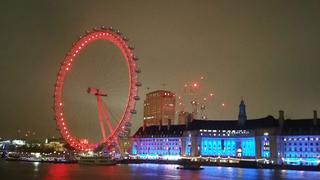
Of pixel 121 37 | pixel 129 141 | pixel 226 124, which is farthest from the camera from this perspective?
pixel 129 141

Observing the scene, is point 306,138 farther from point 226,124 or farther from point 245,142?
point 226,124

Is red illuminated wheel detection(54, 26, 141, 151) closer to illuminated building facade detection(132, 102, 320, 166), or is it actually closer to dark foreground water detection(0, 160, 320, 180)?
dark foreground water detection(0, 160, 320, 180)

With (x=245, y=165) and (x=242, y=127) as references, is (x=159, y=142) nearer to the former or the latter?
(x=242, y=127)

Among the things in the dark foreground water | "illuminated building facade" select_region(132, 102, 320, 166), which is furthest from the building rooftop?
the dark foreground water

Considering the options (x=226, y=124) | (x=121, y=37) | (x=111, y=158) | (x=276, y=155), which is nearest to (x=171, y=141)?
(x=226, y=124)

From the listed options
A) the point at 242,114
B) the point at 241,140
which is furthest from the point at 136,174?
the point at 242,114

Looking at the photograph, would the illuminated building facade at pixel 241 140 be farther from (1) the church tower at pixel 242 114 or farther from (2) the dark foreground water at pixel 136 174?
(2) the dark foreground water at pixel 136 174

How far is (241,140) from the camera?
13375cm

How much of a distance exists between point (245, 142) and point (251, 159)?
8.12 metres

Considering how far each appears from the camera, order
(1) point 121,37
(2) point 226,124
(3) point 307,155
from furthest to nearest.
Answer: (2) point 226,124
(3) point 307,155
(1) point 121,37

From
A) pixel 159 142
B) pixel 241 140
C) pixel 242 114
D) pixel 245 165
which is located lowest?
pixel 245 165

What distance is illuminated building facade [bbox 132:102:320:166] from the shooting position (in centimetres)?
11561

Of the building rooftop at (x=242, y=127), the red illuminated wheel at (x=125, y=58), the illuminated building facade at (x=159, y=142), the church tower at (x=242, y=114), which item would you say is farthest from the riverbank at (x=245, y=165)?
the red illuminated wheel at (x=125, y=58)

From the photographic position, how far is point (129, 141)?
553 feet
